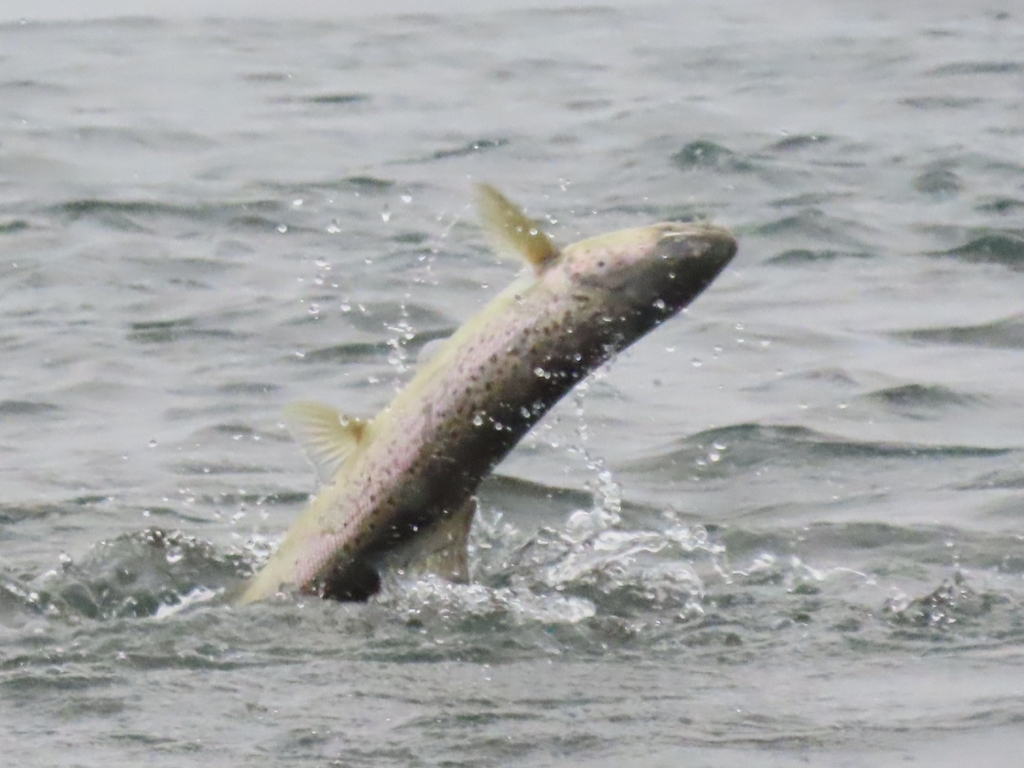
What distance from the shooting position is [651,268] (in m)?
5.14

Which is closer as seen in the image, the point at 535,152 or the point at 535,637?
the point at 535,637

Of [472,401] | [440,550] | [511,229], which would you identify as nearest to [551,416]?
[440,550]

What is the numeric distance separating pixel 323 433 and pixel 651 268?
A: 37.0 inches

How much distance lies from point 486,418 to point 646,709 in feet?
2.55

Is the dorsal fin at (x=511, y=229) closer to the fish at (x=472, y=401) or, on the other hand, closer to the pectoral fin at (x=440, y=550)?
the fish at (x=472, y=401)

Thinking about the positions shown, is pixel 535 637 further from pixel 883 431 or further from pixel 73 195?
pixel 73 195

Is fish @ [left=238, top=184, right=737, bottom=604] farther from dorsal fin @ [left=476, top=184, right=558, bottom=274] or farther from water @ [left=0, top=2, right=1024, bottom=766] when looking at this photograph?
water @ [left=0, top=2, right=1024, bottom=766]

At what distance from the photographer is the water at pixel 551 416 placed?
16.9 ft

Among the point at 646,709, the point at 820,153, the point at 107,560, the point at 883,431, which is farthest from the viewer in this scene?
the point at 820,153

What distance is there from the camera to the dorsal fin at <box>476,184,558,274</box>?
5.14 metres

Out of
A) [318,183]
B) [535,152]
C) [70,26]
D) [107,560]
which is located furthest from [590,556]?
[70,26]

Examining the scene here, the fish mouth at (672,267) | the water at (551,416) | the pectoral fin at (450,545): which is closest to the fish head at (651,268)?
the fish mouth at (672,267)

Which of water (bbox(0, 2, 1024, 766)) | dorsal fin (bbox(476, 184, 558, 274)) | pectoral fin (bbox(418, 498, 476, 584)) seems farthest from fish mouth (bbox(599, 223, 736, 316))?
water (bbox(0, 2, 1024, 766))

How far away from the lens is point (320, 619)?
564cm
